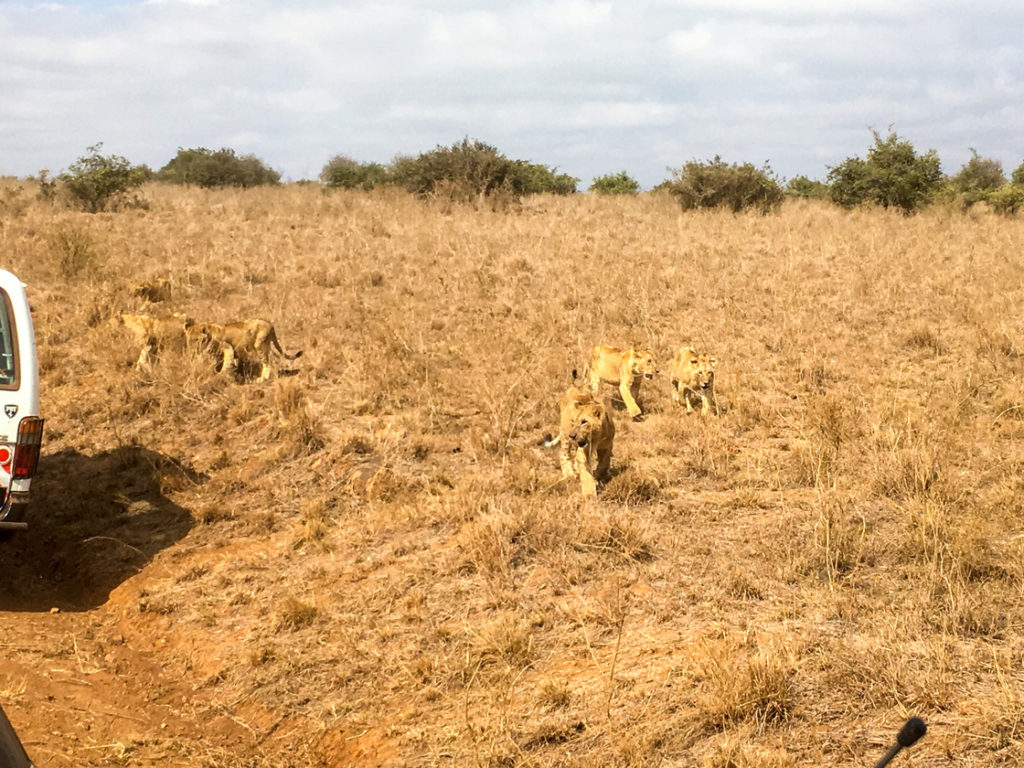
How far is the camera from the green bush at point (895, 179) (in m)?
22.8

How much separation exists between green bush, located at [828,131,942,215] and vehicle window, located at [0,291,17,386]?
19.8 metres

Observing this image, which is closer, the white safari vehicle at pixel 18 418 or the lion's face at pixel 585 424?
the white safari vehicle at pixel 18 418

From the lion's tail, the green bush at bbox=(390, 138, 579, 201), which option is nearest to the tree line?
the green bush at bbox=(390, 138, 579, 201)

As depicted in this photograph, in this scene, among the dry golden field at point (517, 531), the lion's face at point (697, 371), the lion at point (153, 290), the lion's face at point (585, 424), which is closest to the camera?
the dry golden field at point (517, 531)

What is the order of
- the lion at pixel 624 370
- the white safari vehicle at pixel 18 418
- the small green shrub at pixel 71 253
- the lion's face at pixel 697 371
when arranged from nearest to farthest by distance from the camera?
1. the white safari vehicle at pixel 18 418
2. the lion's face at pixel 697 371
3. the lion at pixel 624 370
4. the small green shrub at pixel 71 253

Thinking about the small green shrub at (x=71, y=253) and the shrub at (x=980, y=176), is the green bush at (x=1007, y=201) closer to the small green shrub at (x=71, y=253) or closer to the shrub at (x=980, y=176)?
the shrub at (x=980, y=176)

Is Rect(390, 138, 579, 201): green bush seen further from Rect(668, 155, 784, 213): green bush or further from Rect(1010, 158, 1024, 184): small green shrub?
Rect(1010, 158, 1024, 184): small green shrub

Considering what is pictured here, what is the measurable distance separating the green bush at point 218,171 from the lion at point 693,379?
Result: 27.0 metres

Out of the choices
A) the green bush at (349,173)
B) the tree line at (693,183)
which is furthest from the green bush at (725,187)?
the green bush at (349,173)

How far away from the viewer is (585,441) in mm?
7859

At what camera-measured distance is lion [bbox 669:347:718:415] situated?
9.91m

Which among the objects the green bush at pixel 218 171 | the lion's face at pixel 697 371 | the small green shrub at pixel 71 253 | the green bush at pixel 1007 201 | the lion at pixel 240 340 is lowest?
the lion's face at pixel 697 371

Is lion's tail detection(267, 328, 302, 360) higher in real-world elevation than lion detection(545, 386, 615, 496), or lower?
higher

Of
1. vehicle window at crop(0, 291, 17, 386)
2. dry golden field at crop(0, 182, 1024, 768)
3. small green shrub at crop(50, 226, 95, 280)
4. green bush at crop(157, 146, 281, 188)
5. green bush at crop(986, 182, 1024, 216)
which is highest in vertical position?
green bush at crop(157, 146, 281, 188)
